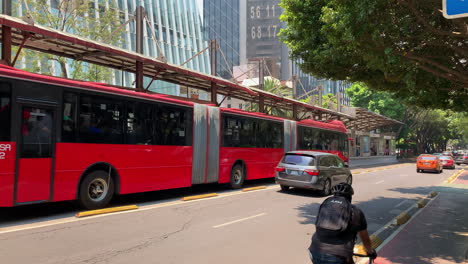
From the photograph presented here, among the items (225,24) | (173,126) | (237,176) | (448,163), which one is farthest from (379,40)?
(225,24)

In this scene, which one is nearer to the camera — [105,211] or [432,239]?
[432,239]

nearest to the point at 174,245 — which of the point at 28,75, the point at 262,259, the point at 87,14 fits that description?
the point at 262,259

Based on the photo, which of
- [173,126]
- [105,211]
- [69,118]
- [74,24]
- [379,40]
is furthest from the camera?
[74,24]

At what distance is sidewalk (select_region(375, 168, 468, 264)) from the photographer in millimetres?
5648

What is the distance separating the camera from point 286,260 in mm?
5301

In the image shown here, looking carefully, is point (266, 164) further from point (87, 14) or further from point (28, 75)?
point (87, 14)

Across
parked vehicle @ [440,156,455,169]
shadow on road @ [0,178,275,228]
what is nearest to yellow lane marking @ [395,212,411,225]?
shadow on road @ [0,178,275,228]

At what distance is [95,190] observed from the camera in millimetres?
8547

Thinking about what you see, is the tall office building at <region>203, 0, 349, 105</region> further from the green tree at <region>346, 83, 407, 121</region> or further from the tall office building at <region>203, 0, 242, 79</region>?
the green tree at <region>346, 83, 407, 121</region>

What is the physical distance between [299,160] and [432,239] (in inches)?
226

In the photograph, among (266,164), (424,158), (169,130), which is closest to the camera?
(169,130)

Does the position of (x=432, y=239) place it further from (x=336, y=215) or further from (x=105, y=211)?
(x=105, y=211)

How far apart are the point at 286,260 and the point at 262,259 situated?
0.40m

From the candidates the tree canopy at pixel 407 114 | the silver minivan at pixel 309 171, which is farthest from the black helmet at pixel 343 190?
the tree canopy at pixel 407 114
